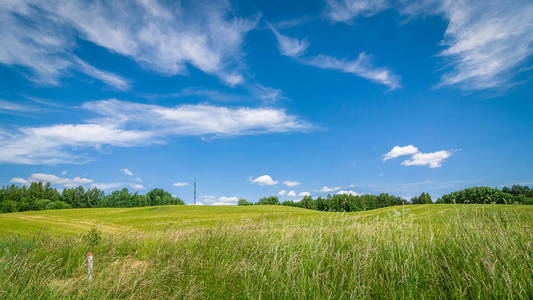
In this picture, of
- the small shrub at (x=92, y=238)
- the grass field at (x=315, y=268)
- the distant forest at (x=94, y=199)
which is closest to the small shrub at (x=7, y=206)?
the distant forest at (x=94, y=199)

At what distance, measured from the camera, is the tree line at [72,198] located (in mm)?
74062

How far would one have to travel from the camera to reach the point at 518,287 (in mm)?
3717

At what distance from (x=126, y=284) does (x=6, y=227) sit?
15573 millimetres

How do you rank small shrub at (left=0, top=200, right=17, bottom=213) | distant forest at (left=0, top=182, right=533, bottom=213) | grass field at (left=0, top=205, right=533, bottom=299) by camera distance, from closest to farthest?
grass field at (left=0, top=205, right=533, bottom=299) → small shrub at (left=0, top=200, right=17, bottom=213) → distant forest at (left=0, top=182, right=533, bottom=213)

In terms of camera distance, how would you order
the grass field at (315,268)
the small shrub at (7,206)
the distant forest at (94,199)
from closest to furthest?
1. the grass field at (315,268)
2. the small shrub at (7,206)
3. the distant forest at (94,199)

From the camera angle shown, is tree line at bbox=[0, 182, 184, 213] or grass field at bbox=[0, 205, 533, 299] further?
tree line at bbox=[0, 182, 184, 213]

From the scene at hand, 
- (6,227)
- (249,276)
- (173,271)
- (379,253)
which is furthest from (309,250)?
(6,227)

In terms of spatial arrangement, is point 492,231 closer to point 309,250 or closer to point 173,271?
point 309,250

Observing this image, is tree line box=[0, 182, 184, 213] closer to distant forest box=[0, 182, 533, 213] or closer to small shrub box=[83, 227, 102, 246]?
distant forest box=[0, 182, 533, 213]

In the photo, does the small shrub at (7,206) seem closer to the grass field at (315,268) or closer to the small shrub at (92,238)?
the small shrub at (92,238)

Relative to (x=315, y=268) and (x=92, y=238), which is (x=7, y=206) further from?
(x=315, y=268)

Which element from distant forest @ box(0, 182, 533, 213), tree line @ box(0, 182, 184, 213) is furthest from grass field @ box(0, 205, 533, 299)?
tree line @ box(0, 182, 184, 213)

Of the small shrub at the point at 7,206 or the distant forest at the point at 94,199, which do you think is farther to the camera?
the distant forest at the point at 94,199

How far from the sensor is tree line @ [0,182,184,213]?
7406cm
